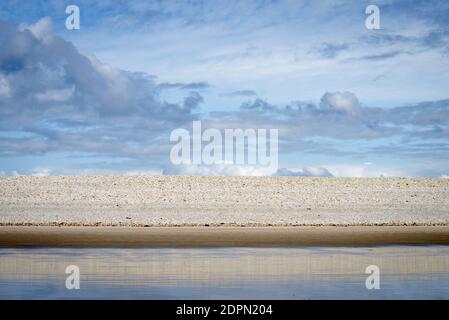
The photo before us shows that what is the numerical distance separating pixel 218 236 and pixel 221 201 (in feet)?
51.5

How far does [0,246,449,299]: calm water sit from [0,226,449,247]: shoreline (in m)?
2.77

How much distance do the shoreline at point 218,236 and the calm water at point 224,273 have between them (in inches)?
109

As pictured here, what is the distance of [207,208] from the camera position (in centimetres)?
4522

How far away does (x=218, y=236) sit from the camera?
3241cm

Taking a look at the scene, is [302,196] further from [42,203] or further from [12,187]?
[12,187]
